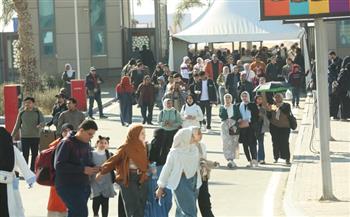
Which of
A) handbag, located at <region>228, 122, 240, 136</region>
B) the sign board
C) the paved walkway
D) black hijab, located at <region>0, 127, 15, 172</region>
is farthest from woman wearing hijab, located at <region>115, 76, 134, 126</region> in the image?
black hijab, located at <region>0, 127, 15, 172</region>

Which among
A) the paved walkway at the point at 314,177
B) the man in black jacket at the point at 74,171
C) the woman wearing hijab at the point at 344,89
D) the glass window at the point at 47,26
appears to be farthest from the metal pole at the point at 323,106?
the glass window at the point at 47,26

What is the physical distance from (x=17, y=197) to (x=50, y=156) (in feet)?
3.04

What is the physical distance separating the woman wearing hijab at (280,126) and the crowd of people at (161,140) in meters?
0.02

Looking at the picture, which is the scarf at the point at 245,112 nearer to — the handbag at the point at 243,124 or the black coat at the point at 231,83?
the handbag at the point at 243,124

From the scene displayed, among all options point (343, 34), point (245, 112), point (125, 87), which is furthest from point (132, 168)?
point (343, 34)

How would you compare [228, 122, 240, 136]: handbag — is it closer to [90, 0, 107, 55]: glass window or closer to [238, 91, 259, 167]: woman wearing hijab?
[238, 91, 259, 167]: woman wearing hijab

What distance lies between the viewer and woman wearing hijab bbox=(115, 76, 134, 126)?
29.5 m

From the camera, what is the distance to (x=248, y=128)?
20547mm

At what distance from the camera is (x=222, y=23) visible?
39.0 m

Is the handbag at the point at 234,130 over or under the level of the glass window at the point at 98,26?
under

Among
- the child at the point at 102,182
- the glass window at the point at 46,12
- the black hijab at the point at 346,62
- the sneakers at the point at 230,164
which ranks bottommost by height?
→ the sneakers at the point at 230,164

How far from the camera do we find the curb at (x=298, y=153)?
1412cm

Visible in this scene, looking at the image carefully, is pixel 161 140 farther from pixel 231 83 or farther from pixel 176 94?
pixel 231 83

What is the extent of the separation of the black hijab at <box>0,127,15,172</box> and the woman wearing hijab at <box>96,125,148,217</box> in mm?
1152
